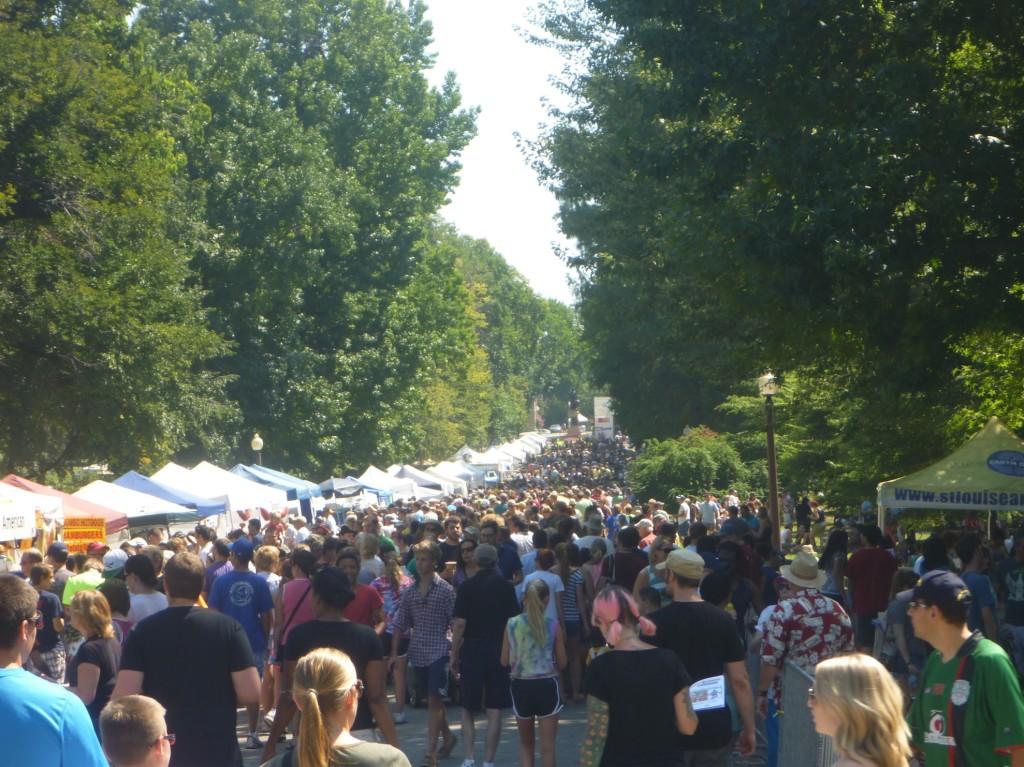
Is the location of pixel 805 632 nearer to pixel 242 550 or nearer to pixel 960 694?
pixel 960 694

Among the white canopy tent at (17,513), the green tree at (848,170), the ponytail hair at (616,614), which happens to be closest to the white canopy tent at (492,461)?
the white canopy tent at (17,513)

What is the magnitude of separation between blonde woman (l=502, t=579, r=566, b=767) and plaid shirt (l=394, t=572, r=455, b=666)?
1950 mm

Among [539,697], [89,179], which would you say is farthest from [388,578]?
[89,179]

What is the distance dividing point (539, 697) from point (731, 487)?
102ft

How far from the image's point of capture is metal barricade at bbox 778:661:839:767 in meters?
7.61

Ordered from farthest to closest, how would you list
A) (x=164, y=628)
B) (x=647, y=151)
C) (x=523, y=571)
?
(x=647, y=151), (x=523, y=571), (x=164, y=628)

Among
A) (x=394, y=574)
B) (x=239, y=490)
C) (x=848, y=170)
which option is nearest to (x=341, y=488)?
(x=239, y=490)

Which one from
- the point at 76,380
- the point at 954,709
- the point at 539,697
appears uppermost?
the point at 76,380

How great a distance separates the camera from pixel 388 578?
13.8m

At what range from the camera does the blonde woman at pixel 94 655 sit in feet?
24.2

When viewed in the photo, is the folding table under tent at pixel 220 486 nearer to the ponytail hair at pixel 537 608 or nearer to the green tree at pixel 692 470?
the green tree at pixel 692 470

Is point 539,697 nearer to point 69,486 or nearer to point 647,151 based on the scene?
point 647,151

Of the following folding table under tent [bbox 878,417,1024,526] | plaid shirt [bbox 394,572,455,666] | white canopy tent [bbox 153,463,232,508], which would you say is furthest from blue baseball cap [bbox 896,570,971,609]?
white canopy tent [bbox 153,463,232,508]

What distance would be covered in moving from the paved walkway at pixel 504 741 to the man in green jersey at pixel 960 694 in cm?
542
